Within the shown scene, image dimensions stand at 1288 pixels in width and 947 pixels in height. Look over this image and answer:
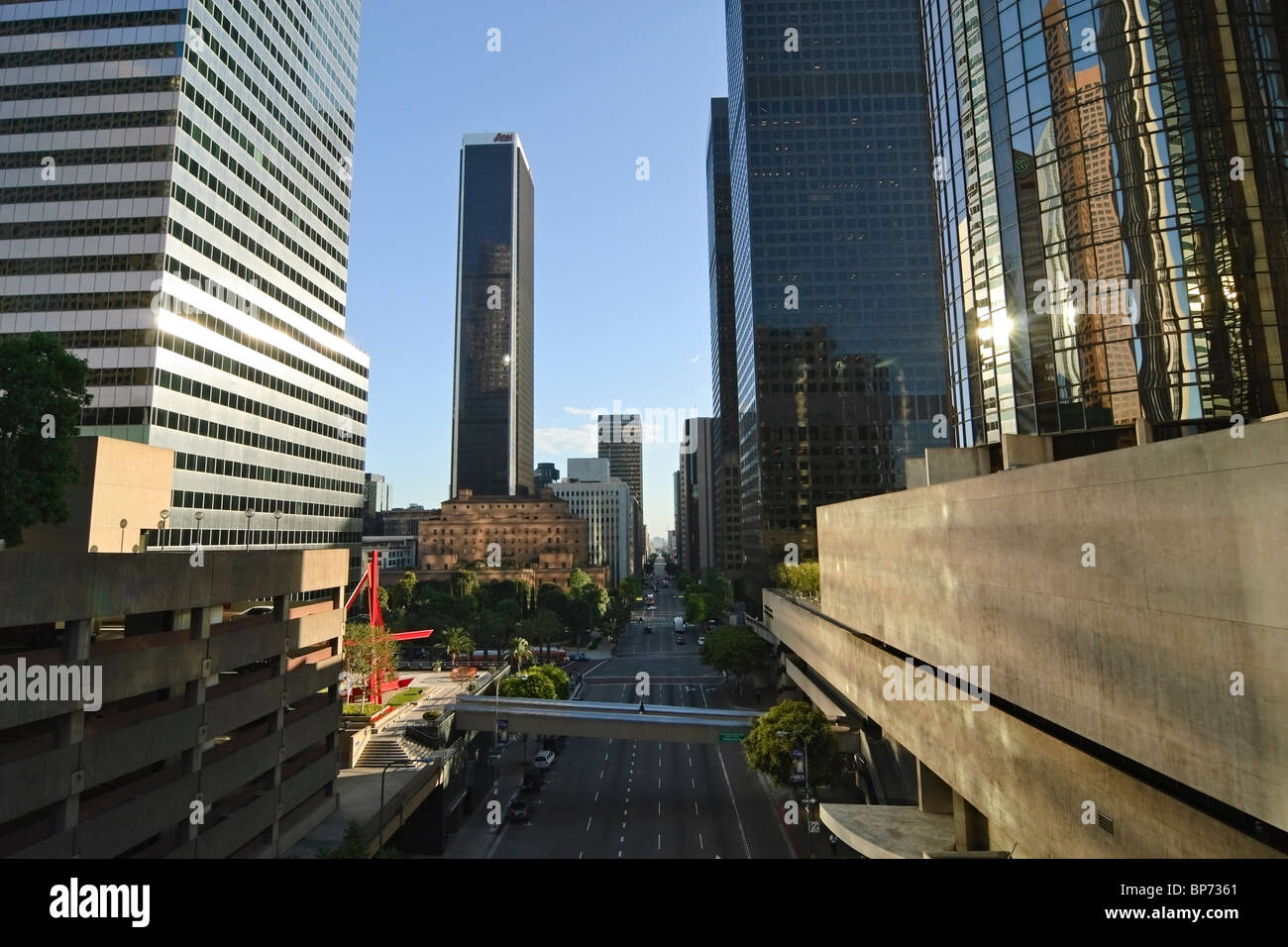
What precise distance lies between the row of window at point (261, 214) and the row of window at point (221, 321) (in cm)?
880

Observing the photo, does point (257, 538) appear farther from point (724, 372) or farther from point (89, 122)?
point (724, 372)

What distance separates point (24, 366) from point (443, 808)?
33.8 m

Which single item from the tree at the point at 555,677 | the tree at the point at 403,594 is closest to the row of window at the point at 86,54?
the tree at the point at 555,677

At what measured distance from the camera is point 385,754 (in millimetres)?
50281

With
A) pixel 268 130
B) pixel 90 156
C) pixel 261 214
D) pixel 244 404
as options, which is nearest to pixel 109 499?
pixel 244 404

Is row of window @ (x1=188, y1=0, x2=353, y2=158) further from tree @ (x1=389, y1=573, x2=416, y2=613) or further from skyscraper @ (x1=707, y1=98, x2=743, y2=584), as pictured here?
skyscraper @ (x1=707, y1=98, x2=743, y2=584)

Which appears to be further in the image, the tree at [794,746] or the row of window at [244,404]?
the row of window at [244,404]

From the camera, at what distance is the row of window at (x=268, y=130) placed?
6644 cm

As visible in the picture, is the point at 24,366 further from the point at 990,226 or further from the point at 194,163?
the point at 194,163

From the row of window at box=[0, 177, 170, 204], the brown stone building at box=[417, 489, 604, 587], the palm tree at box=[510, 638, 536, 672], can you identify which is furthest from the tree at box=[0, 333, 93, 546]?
the brown stone building at box=[417, 489, 604, 587]

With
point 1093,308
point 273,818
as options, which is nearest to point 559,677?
point 273,818

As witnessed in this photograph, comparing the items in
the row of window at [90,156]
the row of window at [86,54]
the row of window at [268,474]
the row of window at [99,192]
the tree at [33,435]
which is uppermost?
the row of window at [86,54]

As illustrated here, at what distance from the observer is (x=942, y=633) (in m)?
28.5

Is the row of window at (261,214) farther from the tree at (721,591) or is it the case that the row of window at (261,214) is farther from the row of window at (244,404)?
the tree at (721,591)
